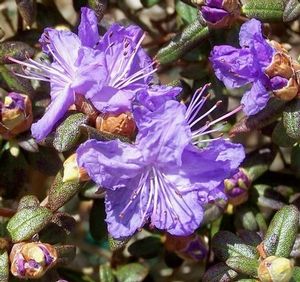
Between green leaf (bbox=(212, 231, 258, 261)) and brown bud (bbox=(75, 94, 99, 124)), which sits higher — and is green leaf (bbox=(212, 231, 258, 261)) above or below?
below

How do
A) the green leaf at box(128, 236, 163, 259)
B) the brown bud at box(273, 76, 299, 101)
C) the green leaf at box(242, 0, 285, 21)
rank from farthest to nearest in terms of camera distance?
the green leaf at box(128, 236, 163, 259), the green leaf at box(242, 0, 285, 21), the brown bud at box(273, 76, 299, 101)

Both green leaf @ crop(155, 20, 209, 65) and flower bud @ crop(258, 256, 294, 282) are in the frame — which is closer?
flower bud @ crop(258, 256, 294, 282)

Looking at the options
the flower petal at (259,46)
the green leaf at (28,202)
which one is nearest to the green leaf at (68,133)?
the green leaf at (28,202)

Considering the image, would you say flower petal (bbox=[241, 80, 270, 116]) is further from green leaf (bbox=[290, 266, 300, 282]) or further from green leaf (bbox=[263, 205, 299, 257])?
green leaf (bbox=[290, 266, 300, 282])

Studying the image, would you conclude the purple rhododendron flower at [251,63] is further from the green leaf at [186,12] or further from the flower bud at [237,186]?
the green leaf at [186,12]

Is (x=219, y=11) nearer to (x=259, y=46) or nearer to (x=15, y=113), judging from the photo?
(x=259, y=46)

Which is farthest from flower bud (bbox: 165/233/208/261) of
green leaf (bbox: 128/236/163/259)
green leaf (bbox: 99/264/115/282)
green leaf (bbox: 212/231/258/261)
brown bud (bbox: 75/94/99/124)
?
brown bud (bbox: 75/94/99/124)

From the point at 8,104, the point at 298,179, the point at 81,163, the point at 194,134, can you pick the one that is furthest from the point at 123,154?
the point at 298,179

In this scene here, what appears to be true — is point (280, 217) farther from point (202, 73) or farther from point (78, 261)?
point (78, 261)
